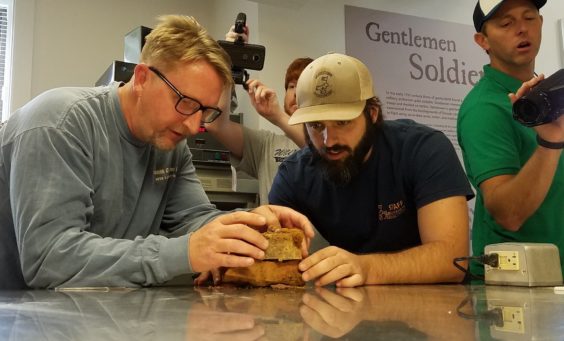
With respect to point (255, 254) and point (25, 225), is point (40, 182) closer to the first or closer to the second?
point (25, 225)

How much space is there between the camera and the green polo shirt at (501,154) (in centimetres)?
136

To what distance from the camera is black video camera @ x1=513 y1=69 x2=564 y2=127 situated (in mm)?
1146

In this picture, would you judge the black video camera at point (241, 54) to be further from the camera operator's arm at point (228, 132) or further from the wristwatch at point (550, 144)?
the wristwatch at point (550, 144)

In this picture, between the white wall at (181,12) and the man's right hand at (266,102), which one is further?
the white wall at (181,12)

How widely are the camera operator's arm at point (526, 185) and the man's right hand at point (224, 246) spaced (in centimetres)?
66

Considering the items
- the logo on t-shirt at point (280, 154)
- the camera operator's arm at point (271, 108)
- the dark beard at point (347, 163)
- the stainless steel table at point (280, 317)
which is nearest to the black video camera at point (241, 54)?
the camera operator's arm at point (271, 108)

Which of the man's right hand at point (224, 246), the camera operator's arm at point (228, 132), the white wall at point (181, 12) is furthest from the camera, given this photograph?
the white wall at point (181, 12)

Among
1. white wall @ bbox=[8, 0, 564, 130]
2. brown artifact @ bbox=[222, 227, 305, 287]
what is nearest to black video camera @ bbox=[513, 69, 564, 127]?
brown artifact @ bbox=[222, 227, 305, 287]

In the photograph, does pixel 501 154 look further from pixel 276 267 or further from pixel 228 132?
pixel 228 132

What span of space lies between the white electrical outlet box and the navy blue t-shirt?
0.22 metres

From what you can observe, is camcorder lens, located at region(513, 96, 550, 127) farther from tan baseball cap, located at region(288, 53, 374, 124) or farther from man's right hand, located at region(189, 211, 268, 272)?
man's right hand, located at region(189, 211, 268, 272)

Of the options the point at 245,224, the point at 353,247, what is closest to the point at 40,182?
the point at 245,224

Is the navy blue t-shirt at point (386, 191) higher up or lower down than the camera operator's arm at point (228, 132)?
lower down

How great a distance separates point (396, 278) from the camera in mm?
1151
